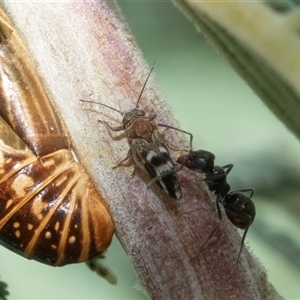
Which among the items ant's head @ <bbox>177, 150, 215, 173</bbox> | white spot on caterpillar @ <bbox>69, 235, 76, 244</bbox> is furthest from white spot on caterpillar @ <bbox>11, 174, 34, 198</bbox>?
ant's head @ <bbox>177, 150, 215, 173</bbox>

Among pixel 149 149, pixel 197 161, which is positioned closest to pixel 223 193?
pixel 197 161

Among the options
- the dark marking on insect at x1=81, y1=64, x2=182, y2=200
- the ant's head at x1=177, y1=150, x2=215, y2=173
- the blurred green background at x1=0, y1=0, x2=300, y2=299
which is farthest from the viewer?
the blurred green background at x1=0, y1=0, x2=300, y2=299

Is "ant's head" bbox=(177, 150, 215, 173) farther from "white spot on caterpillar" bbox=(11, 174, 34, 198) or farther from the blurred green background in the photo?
"white spot on caterpillar" bbox=(11, 174, 34, 198)

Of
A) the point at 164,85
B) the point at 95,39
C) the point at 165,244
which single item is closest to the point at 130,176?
the point at 165,244

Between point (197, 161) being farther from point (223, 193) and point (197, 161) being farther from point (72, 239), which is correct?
point (72, 239)

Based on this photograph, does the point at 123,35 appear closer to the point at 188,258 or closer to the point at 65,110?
the point at 65,110
